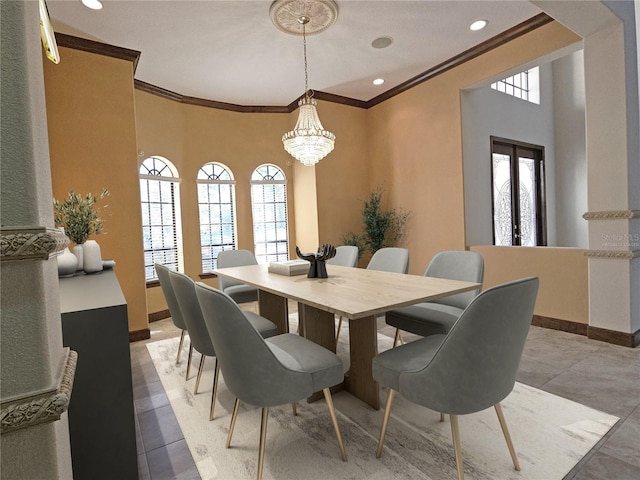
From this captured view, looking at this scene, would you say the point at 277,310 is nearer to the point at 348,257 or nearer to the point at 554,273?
the point at 348,257

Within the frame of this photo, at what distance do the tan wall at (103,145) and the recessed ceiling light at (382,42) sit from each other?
260cm

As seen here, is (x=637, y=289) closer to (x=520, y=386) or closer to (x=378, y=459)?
(x=520, y=386)

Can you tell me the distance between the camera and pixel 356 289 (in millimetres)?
2086

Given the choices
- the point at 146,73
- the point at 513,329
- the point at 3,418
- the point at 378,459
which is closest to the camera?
the point at 3,418

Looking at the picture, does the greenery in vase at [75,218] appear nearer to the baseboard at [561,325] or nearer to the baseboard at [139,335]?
the baseboard at [139,335]

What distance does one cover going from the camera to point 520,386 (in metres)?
2.35

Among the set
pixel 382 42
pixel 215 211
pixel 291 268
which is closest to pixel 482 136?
pixel 382 42

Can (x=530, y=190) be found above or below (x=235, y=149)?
below

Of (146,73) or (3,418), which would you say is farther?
(146,73)

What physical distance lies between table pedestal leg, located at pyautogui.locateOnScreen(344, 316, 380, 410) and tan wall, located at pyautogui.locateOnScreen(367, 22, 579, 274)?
257cm

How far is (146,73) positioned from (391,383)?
441cm

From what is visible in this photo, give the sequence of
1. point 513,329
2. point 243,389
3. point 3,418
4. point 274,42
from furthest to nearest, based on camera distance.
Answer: point 274,42 < point 243,389 < point 513,329 < point 3,418

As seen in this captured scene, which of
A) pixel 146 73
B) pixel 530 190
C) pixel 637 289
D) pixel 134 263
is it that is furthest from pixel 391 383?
pixel 530 190

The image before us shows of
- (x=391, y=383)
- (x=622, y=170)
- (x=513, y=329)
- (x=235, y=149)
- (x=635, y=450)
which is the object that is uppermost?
(x=235, y=149)
